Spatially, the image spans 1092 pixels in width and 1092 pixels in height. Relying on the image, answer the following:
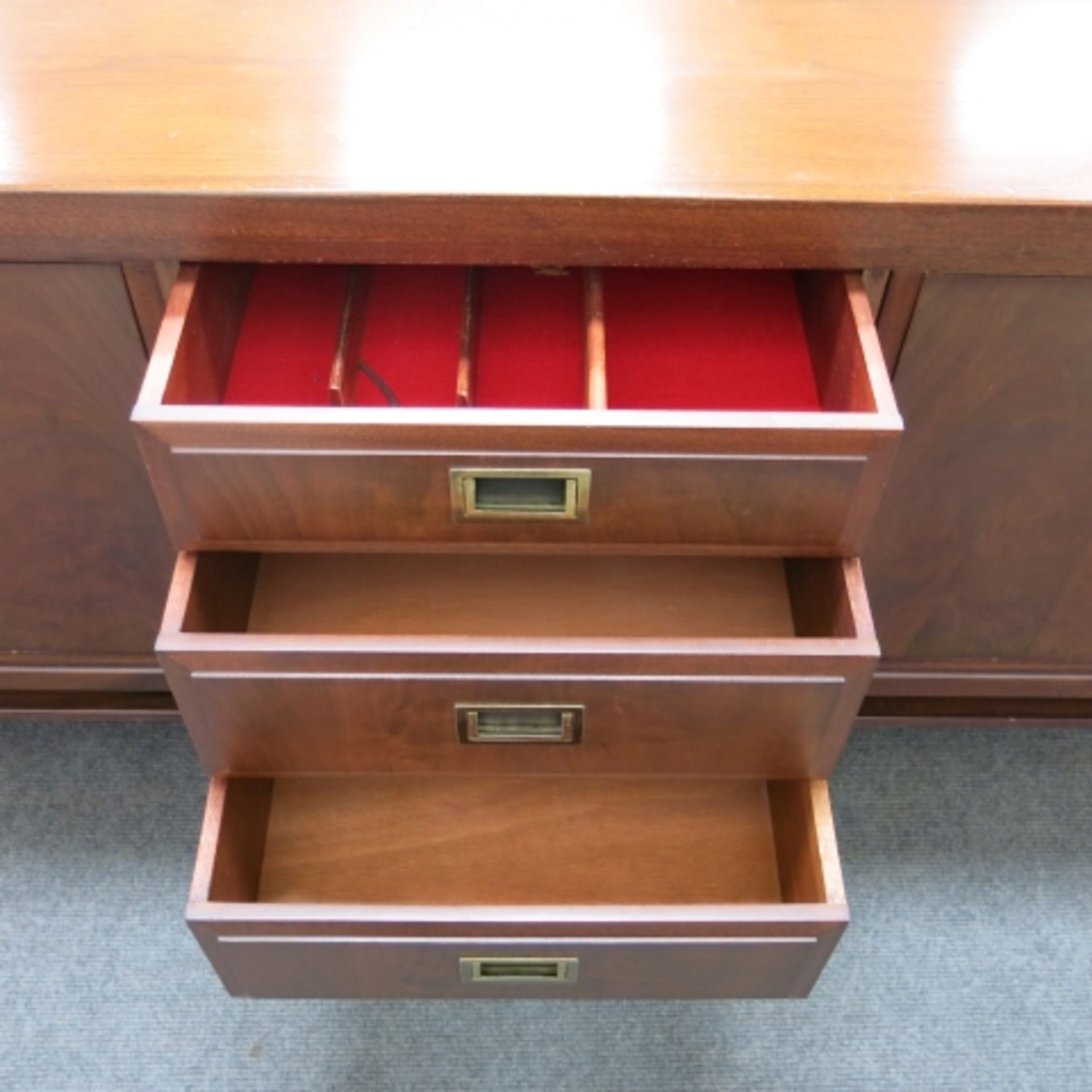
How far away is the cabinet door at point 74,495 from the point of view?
2.22ft

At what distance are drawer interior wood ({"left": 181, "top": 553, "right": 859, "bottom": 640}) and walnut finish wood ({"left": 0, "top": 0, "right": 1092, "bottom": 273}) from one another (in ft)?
0.69

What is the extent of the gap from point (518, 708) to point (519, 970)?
16cm

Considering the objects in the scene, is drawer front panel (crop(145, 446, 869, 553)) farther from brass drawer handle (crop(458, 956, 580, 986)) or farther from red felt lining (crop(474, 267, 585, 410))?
brass drawer handle (crop(458, 956, 580, 986))

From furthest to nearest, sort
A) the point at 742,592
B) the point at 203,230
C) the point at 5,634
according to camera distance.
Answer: the point at 5,634 → the point at 742,592 → the point at 203,230

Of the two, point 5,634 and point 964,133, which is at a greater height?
point 964,133

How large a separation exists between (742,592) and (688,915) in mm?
219

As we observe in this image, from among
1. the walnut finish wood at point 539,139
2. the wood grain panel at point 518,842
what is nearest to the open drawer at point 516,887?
the wood grain panel at point 518,842

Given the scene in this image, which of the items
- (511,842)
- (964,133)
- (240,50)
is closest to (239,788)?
(511,842)

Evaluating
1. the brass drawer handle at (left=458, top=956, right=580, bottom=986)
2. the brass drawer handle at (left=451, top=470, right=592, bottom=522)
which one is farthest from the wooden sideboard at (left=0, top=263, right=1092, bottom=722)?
the brass drawer handle at (left=458, top=956, right=580, bottom=986)

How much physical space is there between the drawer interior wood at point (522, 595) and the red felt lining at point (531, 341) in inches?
4.6

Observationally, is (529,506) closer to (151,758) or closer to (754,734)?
(754,734)

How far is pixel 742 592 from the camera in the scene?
0.76 meters

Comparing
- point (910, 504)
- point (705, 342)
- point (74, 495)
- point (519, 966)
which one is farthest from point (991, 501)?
point (74, 495)

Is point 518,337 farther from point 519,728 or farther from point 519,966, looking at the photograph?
point 519,966
